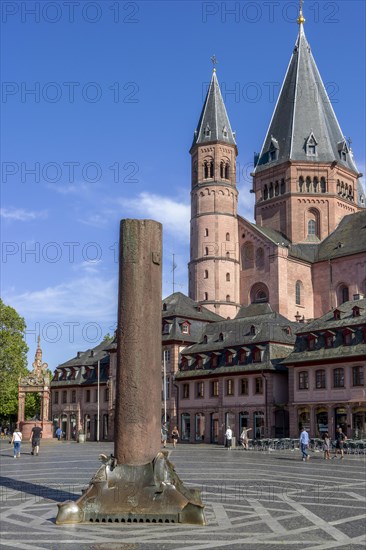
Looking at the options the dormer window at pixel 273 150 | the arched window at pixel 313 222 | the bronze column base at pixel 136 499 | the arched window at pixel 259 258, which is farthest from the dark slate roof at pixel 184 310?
the bronze column base at pixel 136 499

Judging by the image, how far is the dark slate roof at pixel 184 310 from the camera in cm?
7088

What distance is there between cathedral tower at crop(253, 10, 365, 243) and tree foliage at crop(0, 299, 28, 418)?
34529 millimetres

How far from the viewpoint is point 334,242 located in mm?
83688

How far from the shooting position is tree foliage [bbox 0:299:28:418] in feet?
234

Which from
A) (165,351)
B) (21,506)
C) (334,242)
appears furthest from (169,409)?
(21,506)

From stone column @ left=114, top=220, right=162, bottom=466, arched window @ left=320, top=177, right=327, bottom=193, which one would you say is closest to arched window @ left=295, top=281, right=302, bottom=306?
arched window @ left=320, top=177, right=327, bottom=193

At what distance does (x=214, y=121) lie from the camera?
88812 millimetres

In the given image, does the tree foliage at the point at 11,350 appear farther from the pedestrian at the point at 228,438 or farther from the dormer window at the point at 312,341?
the dormer window at the point at 312,341

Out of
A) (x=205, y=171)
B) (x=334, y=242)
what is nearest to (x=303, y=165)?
(x=334, y=242)

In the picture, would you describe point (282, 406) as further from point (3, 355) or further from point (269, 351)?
point (3, 355)

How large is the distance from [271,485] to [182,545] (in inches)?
419

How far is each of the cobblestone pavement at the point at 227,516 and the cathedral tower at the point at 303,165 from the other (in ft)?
214

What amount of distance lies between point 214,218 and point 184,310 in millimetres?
16770

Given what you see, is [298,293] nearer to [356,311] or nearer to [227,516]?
[356,311]
